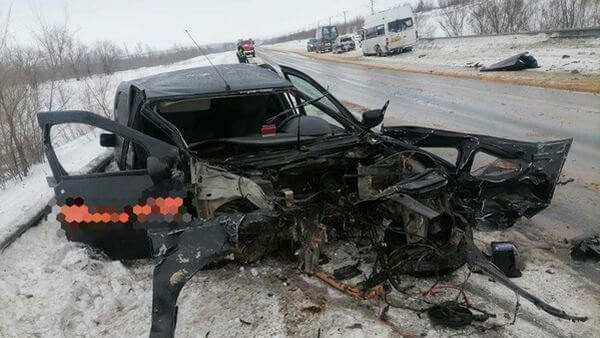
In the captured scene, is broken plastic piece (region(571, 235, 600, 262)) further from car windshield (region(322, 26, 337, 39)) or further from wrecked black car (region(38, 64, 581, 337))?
car windshield (region(322, 26, 337, 39))

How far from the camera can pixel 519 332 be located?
3057 millimetres

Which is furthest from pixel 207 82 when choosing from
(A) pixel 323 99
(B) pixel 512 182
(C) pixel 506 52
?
(C) pixel 506 52

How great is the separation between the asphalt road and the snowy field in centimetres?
319

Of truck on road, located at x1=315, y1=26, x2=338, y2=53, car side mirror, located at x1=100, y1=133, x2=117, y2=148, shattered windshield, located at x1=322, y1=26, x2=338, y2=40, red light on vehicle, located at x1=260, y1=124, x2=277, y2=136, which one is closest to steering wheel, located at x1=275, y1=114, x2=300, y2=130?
red light on vehicle, located at x1=260, y1=124, x2=277, y2=136

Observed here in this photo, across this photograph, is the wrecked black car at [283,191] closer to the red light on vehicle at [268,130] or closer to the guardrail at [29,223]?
the red light on vehicle at [268,130]

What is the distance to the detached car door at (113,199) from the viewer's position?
3.67 meters

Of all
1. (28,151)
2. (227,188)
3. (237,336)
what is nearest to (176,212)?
(227,188)

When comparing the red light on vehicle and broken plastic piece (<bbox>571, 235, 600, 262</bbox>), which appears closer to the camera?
broken plastic piece (<bbox>571, 235, 600, 262</bbox>)

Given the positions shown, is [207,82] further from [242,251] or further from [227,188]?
[242,251]

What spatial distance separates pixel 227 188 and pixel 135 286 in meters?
1.23

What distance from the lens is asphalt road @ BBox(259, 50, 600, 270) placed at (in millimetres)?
4905

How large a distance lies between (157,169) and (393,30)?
1114 inches

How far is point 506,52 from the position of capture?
21016mm

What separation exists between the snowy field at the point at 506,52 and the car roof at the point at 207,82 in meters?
13.4
